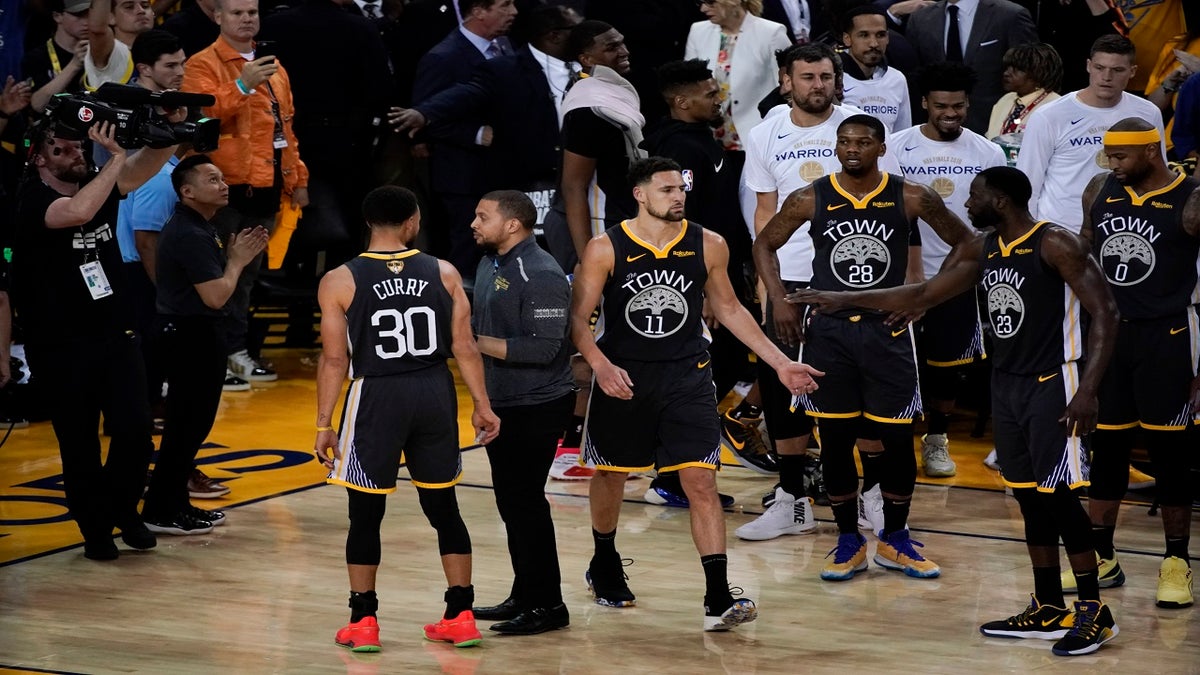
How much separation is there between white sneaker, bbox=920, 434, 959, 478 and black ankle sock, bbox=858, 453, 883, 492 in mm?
1354

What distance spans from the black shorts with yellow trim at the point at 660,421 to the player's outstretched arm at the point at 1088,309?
1335 millimetres

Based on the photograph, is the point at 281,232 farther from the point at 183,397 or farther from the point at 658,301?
the point at 658,301

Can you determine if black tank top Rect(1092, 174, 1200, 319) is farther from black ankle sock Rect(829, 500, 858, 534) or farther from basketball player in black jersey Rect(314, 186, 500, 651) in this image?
basketball player in black jersey Rect(314, 186, 500, 651)

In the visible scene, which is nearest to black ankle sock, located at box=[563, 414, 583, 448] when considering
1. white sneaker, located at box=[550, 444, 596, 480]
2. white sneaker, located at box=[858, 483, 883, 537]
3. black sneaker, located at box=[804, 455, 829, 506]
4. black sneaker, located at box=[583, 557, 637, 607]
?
white sneaker, located at box=[550, 444, 596, 480]

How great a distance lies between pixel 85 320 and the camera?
704 cm

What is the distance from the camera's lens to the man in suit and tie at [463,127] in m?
10.8

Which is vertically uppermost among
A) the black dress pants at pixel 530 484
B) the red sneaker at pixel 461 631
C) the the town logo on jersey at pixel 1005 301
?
the the town logo on jersey at pixel 1005 301

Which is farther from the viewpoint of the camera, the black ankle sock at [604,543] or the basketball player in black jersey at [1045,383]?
the black ankle sock at [604,543]

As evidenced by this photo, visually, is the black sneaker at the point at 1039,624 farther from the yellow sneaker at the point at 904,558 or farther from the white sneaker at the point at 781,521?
the white sneaker at the point at 781,521

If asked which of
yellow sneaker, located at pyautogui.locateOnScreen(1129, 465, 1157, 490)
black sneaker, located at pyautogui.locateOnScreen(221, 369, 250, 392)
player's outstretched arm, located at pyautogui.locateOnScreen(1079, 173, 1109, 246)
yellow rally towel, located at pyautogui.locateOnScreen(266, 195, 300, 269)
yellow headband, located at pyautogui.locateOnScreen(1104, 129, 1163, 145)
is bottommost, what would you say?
yellow sneaker, located at pyautogui.locateOnScreen(1129, 465, 1157, 490)

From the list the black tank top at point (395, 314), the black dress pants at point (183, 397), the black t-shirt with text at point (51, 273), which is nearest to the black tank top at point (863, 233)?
the black tank top at point (395, 314)

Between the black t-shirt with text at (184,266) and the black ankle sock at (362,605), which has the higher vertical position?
the black t-shirt with text at (184,266)

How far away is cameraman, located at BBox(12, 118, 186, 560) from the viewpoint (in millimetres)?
6957

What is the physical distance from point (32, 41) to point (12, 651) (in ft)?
20.0
